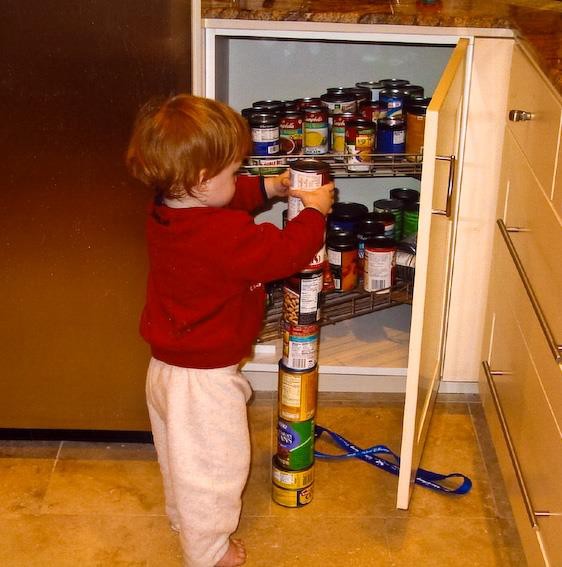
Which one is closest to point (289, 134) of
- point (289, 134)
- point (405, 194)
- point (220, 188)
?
point (289, 134)

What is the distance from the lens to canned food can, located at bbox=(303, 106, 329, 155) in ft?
6.92

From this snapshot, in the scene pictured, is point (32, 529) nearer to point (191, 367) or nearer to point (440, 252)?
point (191, 367)

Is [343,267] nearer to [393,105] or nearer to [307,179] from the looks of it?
[393,105]

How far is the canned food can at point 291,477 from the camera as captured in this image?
1.95 meters

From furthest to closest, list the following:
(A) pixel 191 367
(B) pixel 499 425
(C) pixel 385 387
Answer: (C) pixel 385 387
(B) pixel 499 425
(A) pixel 191 367

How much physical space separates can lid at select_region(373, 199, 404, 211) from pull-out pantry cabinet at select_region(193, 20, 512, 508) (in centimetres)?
17

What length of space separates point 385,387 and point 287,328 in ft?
1.93

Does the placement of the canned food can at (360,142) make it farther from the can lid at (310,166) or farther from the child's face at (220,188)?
Answer: the child's face at (220,188)

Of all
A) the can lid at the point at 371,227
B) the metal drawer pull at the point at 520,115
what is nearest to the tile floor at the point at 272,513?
the can lid at the point at 371,227

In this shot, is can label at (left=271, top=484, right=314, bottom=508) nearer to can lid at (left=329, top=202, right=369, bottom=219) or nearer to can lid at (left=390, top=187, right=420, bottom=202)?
can lid at (left=329, top=202, right=369, bottom=219)

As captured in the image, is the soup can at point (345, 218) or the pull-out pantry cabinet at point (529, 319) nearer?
the pull-out pantry cabinet at point (529, 319)

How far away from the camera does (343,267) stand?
87.0 inches

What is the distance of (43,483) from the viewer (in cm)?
204

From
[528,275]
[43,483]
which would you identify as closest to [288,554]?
[43,483]
